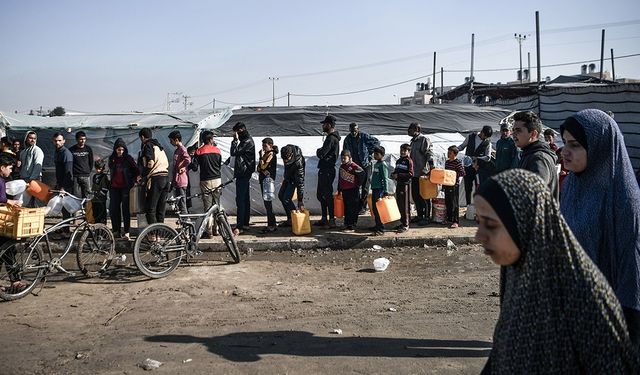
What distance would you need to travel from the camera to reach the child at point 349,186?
10.9m

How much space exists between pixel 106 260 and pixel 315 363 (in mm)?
4772

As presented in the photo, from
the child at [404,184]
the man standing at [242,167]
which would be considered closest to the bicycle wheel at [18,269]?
the man standing at [242,167]

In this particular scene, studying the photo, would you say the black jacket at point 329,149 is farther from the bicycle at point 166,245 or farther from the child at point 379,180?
the bicycle at point 166,245

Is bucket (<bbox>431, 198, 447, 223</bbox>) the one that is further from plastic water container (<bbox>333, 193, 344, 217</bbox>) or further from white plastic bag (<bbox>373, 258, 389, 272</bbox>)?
white plastic bag (<bbox>373, 258, 389, 272</bbox>)

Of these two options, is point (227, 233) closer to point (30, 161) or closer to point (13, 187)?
point (13, 187)

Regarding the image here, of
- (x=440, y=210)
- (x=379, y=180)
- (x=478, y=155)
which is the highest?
(x=478, y=155)

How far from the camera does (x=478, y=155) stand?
11.6 metres

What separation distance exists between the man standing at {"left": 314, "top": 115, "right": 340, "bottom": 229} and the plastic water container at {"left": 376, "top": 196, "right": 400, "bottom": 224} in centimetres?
122

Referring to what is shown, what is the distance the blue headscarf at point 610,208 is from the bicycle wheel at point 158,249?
6087mm

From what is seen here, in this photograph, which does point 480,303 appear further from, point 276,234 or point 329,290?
point 276,234

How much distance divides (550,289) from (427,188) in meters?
9.63

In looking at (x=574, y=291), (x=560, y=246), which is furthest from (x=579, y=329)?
(x=560, y=246)

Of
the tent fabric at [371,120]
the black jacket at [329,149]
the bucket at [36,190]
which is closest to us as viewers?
the bucket at [36,190]

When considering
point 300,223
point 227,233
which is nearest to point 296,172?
point 300,223
